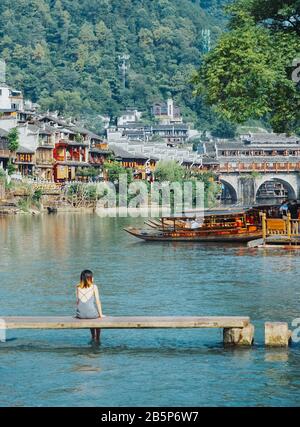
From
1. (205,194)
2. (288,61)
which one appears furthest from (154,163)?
(288,61)

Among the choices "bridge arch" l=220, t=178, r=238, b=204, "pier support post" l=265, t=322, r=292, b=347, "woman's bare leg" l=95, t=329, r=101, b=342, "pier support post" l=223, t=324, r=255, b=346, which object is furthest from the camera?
"bridge arch" l=220, t=178, r=238, b=204

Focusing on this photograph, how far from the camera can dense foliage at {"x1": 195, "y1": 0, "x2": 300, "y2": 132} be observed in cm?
3934

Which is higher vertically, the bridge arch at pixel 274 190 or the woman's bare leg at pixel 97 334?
the bridge arch at pixel 274 190

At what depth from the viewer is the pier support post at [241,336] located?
22.8 metres

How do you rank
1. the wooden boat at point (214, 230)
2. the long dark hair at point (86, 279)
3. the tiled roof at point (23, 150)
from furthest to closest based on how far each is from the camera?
the tiled roof at point (23, 150)
the wooden boat at point (214, 230)
the long dark hair at point (86, 279)

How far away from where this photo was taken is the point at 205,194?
5084 inches

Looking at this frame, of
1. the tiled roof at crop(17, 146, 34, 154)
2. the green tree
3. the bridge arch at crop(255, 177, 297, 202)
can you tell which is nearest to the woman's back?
the tiled roof at crop(17, 146, 34, 154)

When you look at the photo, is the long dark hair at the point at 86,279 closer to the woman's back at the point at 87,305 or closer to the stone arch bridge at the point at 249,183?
the woman's back at the point at 87,305

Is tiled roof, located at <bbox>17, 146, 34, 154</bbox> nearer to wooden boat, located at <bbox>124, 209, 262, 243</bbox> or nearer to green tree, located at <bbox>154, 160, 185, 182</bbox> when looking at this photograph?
green tree, located at <bbox>154, 160, 185, 182</bbox>

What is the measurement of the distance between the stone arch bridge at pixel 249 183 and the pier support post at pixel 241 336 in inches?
5343

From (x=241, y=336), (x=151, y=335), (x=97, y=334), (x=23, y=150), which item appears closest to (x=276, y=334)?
(x=241, y=336)

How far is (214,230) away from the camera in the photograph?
182 ft

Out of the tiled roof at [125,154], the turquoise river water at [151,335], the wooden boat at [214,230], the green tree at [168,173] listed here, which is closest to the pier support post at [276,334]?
the turquoise river water at [151,335]

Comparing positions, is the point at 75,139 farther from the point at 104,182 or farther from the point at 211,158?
the point at 211,158
